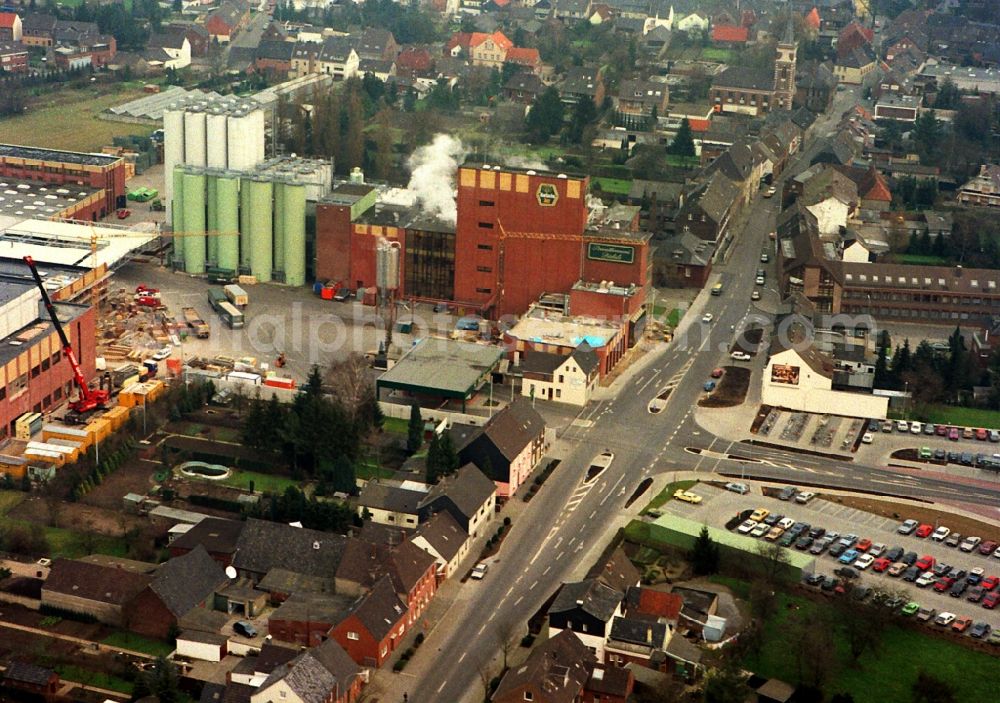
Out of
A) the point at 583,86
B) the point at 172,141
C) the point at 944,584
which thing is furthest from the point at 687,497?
the point at 583,86

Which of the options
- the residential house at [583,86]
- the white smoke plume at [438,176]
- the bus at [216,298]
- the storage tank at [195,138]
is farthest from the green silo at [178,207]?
the residential house at [583,86]

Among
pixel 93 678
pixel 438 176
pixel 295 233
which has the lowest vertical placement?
pixel 93 678

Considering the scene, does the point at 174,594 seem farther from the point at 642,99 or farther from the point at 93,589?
the point at 642,99

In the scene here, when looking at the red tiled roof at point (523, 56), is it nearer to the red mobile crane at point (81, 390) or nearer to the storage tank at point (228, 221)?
the storage tank at point (228, 221)

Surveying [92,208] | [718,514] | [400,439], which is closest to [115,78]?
[92,208]

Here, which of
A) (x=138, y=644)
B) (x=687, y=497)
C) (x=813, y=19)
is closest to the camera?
(x=138, y=644)

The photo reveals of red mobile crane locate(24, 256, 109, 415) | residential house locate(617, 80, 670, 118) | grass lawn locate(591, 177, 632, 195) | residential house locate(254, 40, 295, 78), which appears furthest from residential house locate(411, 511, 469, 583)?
→ residential house locate(254, 40, 295, 78)

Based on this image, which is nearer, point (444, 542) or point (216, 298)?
point (444, 542)

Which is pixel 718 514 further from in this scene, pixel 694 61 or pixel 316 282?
pixel 694 61
